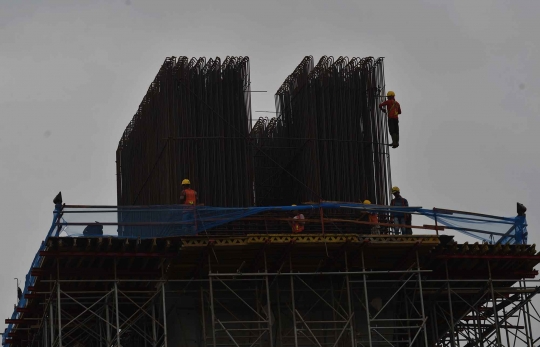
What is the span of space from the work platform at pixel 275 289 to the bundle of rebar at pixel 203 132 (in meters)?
3.85

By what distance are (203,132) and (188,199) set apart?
3939 mm

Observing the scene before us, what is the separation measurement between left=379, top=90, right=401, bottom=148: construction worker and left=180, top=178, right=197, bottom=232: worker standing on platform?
8.70 meters

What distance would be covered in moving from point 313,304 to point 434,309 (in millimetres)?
5063

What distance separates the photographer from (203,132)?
56969mm

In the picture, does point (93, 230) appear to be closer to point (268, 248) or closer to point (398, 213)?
point (268, 248)

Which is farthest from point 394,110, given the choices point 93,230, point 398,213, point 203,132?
point 93,230

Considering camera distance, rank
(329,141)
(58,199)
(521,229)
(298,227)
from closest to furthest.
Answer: (58,199) < (298,227) < (521,229) < (329,141)

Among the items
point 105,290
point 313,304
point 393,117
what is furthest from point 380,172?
point 105,290

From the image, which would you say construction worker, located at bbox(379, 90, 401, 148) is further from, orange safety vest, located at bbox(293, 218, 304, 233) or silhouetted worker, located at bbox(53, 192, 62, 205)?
→ silhouetted worker, located at bbox(53, 192, 62, 205)

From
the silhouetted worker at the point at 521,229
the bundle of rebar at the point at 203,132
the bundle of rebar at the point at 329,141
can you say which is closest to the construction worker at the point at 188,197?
the bundle of rebar at the point at 203,132

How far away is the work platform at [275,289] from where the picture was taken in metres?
52.0

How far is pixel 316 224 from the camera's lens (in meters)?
56.6

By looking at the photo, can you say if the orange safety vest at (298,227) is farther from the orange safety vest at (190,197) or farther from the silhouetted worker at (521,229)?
the silhouetted worker at (521,229)

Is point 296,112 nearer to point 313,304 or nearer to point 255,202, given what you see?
point 255,202
